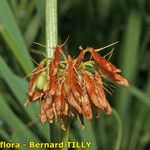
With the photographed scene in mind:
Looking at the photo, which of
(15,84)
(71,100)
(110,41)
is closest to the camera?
(71,100)

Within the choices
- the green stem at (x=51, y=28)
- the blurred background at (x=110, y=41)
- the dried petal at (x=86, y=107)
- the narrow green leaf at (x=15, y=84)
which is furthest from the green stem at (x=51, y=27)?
the blurred background at (x=110, y=41)

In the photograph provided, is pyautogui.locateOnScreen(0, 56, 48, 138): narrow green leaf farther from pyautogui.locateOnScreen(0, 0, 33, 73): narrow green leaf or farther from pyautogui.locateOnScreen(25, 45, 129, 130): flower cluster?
pyautogui.locateOnScreen(25, 45, 129, 130): flower cluster

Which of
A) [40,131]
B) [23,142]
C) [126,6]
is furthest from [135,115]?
[23,142]

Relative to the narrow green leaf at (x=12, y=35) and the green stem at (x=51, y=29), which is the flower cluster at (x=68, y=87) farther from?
the narrow green leaf at (x=12, y=35)

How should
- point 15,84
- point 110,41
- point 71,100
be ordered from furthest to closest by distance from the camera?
1. point 110,41
2. point 15,84
3. point 71,100

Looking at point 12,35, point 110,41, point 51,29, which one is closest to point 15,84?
point 12,35

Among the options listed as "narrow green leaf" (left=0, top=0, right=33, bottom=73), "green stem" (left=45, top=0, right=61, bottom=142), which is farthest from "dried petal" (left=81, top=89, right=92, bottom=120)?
"narrow green leaf" (left=0, top=0, right=33, bottom=73)

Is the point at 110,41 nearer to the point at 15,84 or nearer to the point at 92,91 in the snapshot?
the point at 15,84

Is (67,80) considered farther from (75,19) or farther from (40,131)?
(75,19)
